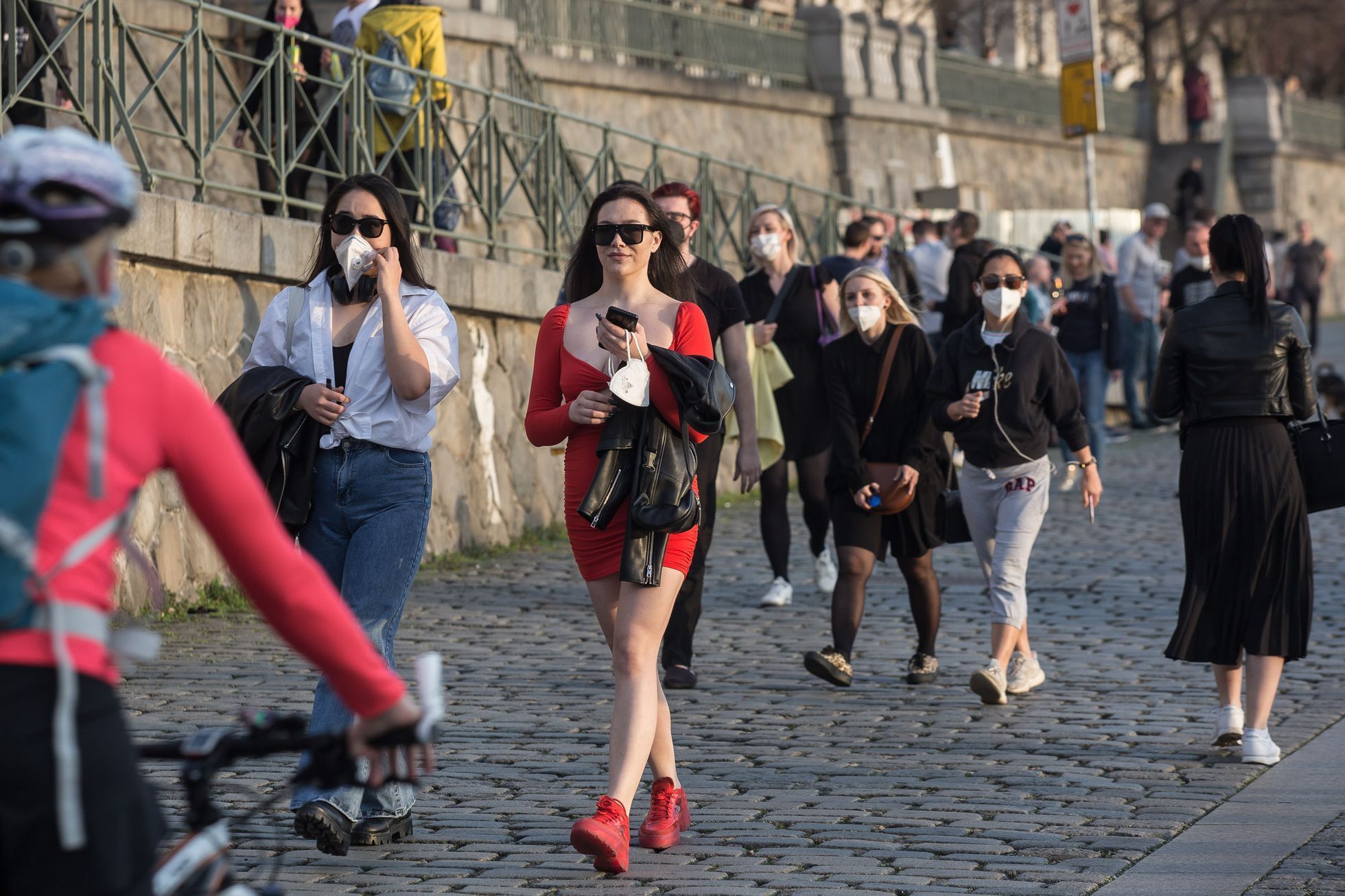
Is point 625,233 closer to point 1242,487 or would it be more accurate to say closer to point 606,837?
point 606,837

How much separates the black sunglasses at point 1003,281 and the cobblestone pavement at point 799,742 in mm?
1646

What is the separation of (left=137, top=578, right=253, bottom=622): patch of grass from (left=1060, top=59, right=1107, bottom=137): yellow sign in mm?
12619

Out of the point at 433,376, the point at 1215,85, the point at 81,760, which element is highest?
the point at 1215,85

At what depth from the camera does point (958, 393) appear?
837 centimetres

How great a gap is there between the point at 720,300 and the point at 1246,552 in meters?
2.31

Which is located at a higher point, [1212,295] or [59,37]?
[59,37]

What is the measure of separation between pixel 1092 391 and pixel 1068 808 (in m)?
10.6

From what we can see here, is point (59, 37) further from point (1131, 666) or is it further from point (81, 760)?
point (81, 760)

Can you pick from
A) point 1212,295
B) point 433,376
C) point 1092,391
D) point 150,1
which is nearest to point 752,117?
point 1092,391

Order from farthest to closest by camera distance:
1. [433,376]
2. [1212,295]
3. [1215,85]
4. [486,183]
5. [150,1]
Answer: [1215,85], [150,1], [486,183], [1212,295], [433,376]

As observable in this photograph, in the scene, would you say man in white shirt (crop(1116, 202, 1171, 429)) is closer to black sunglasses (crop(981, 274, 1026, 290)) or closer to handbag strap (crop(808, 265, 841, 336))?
handbag strap (crop(808, 265, 841, 336))

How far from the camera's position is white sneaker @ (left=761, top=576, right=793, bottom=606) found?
10703 millimetres

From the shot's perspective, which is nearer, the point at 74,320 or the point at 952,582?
the point at 74,320

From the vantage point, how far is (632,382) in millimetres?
5531
